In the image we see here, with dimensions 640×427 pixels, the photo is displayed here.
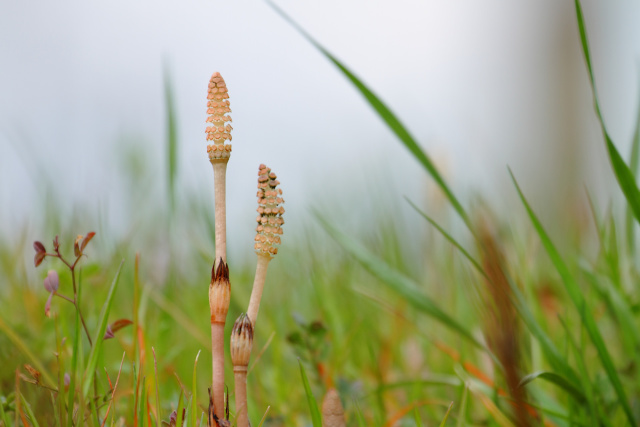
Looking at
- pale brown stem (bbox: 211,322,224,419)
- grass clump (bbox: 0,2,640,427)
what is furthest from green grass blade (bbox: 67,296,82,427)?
pale brown stem (bbox: 211,322,224,419)

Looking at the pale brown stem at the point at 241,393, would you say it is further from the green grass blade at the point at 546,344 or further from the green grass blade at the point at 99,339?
the green grass blade at the point at 546,344

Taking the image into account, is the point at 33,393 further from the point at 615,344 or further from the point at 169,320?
the point at 615,344

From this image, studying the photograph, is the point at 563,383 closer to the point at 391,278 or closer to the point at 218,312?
the point at 391,278

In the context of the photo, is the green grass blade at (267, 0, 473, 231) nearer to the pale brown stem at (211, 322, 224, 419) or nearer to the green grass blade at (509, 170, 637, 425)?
the green grass blade at (509, 170, 637, 425)

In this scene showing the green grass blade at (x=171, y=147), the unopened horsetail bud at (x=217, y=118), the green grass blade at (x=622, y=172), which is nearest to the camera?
the unopened horsetail bud at (x=217, y=118)

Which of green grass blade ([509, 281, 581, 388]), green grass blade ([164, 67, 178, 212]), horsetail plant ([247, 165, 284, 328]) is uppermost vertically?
green grass blade ([164, 67, 178, 212])

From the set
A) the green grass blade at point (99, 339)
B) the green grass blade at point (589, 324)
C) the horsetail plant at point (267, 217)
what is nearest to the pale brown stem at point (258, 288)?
the horsetail plant at point (267, 217)
